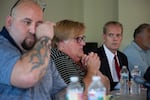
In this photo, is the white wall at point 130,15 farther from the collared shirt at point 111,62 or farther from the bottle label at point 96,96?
the bottle label at point 96,96

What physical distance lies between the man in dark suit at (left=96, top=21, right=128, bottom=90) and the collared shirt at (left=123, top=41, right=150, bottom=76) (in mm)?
144

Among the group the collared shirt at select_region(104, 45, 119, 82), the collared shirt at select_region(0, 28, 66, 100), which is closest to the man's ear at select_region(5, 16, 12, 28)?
the collared shirt at select_region(0, 28, 66, 100)

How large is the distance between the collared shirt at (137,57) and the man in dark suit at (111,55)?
0.47ft

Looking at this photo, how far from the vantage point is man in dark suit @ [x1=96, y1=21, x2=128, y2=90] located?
9.41 ft

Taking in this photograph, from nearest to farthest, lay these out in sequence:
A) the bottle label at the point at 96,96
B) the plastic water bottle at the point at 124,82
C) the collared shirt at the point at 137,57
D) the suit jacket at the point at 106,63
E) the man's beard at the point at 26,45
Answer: the bottle label at the point at 96,96 → the man's beard at the point at 26,45 → the plastic water bottle at the point at 124,82 → the suit jacket at the point at 106,63 → the collared shirt at the point at 137,57

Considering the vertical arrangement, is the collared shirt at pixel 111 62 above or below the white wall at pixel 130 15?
below

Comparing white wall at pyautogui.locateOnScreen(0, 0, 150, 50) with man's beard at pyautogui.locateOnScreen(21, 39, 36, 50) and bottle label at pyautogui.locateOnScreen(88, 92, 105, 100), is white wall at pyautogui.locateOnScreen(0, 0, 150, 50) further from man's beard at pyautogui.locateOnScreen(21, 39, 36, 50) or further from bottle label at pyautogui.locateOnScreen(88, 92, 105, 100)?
bottle label at pyautogui.locateOnScreen(88, 92, 105, 100)

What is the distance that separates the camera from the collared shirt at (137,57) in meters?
3.21

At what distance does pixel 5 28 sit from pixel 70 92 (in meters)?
0.52

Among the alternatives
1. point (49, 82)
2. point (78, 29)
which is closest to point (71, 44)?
point (78, 29)

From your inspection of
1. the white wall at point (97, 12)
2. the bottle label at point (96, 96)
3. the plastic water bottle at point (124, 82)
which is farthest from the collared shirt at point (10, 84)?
the white wall at point (97, 12)

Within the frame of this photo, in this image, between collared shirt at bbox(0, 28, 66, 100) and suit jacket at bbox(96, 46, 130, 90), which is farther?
suit jacket at bbox(96, 46, 130, 90)

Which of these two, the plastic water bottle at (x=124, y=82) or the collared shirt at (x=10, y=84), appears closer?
the collared shirt at (x=10, y=84)

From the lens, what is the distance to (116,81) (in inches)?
111
